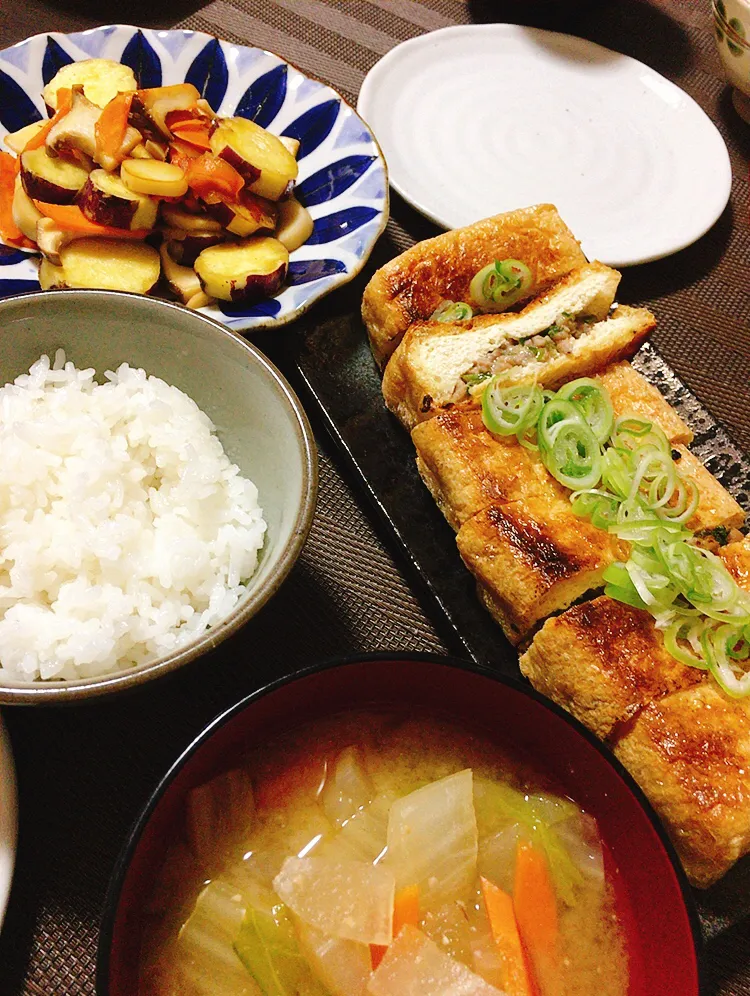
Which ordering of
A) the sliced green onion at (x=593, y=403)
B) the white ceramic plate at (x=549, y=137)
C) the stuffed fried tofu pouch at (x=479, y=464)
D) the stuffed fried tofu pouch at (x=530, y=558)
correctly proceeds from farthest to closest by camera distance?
the white ceramic plate at (x=549, y=137) → the sliced green onion at (x=593, y=403) → the stuffed fried tofu pouch at (x=479, y=464) → the stuffed fried tofu pouch at (x=530, y=558)

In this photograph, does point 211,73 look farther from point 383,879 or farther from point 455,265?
point 383,879

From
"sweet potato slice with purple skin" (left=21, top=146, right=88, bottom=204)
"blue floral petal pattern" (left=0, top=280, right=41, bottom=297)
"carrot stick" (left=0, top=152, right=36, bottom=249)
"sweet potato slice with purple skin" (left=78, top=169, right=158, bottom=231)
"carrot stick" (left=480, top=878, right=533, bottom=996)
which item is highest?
"sweet potato slice with purple skin" (left=78, top=169, right=158, bottom=231)

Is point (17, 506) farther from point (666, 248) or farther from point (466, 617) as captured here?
point (666, 248)

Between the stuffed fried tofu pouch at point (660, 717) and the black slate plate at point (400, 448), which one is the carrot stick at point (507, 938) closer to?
the stuffed fried tofu pouch at point (660, 717)

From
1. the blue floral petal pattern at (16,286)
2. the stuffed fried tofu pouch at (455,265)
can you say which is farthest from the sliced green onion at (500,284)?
the blue floral petal pattern at (16,286)

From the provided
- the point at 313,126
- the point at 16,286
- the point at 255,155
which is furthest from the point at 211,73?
the point at 16,286

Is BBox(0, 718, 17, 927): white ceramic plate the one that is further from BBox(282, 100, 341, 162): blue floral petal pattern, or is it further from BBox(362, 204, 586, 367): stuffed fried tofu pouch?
BBox(282, 100, 341, 162): blue floral petal pattern

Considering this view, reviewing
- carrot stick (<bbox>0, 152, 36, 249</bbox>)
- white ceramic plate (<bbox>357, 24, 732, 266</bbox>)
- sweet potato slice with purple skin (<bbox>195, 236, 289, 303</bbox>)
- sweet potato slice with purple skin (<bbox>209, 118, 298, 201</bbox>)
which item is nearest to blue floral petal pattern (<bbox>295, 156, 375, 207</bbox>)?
sweet potato slice with purple skin (<bbox>209, 118, 298, 201</bbox>)
